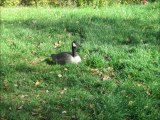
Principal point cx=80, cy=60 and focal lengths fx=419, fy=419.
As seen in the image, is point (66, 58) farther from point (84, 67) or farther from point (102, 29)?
point (102, 29)

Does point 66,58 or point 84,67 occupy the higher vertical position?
point 66,58

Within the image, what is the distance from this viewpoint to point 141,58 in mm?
8617

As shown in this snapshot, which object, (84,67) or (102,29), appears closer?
(84,67)

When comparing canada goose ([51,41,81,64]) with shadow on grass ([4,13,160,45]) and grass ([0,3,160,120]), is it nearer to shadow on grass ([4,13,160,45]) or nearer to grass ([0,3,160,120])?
grass ([0,3,160,120])

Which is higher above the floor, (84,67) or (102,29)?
(102,29)

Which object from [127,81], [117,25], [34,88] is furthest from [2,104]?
[117,25]

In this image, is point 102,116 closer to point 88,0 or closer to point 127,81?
point 127,81

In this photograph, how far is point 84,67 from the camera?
8.52m

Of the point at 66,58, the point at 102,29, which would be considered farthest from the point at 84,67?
the point at 102,29

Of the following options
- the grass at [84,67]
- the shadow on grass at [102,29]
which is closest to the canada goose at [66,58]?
the grass at [84,67]

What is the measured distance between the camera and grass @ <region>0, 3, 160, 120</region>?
6898 millimetres

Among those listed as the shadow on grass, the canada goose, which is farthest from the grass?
the canada goose

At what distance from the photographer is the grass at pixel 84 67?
22.6 feet

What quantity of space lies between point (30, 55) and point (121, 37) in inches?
90.8
